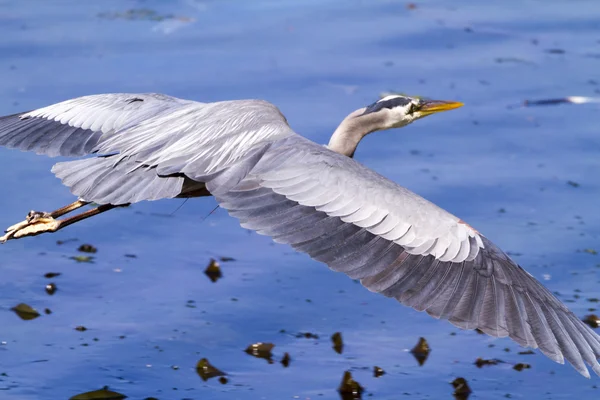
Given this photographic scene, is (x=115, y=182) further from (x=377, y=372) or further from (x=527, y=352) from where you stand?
(x=527, y=352)

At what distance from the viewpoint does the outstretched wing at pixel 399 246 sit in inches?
201

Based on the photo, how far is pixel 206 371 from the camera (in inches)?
260

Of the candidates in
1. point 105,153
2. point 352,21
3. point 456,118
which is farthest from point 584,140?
point 105,153

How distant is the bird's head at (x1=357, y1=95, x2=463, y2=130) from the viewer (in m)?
7.15

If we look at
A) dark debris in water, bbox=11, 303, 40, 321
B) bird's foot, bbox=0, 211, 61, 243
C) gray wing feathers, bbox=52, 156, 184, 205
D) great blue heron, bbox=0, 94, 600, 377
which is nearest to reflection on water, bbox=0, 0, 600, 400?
dark debris in water, bbox=11, 303, 40, 321

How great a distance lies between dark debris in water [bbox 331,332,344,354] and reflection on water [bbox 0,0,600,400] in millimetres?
30

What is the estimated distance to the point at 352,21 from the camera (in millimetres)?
12633

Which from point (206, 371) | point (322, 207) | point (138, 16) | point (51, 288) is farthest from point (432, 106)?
point (138, 16)

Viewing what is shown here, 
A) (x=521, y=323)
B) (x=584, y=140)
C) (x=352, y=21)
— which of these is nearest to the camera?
(x=521, y=323)

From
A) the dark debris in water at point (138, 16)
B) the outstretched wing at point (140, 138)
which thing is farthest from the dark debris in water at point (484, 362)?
the dark debris in water at point (138, 16)

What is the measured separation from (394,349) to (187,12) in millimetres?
6926

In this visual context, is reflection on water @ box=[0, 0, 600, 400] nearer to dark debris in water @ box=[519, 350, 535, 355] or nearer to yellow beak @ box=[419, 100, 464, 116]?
dark debris in water @ box=[519, 350, 535, 355]

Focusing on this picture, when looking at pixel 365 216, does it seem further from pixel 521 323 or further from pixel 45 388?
pixel 45 388

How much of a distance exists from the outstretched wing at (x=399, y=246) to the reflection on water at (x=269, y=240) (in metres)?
1.30
